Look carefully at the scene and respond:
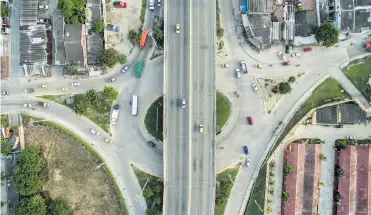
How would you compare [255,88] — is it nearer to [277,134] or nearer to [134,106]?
[277,134]

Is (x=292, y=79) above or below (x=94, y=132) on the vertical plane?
above

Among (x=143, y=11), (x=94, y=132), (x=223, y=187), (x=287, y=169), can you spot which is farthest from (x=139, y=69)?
(x=287, y=169)

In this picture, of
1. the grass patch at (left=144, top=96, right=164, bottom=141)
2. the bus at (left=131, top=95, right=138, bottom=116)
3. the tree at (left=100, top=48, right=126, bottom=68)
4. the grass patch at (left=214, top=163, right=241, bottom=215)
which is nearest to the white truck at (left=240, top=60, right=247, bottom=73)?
the grass patch at (left=144, top=96, right=164, bottom=141)

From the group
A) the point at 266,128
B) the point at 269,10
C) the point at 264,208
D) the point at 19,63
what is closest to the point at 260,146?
the point at 266,128

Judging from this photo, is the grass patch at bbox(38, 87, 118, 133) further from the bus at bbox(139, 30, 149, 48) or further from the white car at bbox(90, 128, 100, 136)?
the bus at bbox(139, 30, 149, 48)

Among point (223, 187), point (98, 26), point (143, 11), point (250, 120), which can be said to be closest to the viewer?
point (98, 26)

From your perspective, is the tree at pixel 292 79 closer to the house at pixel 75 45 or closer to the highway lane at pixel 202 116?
the highway lane at pixel 202 116
